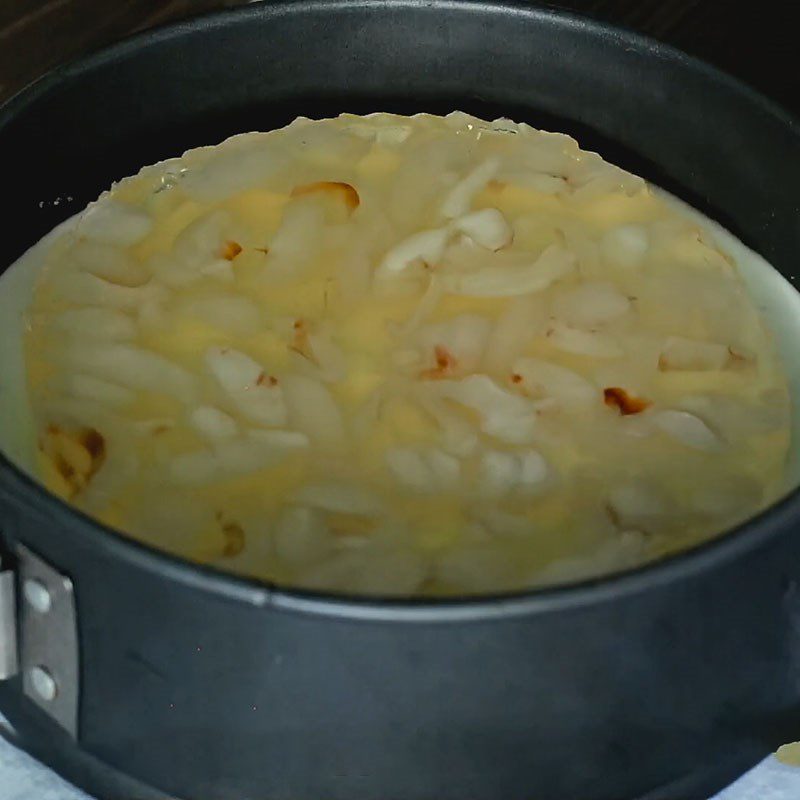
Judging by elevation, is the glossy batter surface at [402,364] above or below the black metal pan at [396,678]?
above

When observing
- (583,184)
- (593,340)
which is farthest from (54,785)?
(583,184)

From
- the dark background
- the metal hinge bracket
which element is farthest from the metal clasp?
the dark background

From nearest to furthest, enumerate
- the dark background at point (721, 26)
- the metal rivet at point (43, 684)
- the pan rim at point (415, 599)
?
the pan rim at point (415, 599), the metal rivet at point (43, 684), the dark background at point (721, 26)

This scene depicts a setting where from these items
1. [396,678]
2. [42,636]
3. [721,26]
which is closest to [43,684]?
[42,636]

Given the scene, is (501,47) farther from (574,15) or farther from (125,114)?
(125,114)

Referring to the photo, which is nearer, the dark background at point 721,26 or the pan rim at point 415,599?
the pan rim at point 415,599

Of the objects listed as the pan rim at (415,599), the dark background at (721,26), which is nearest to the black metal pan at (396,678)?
the pan rim at (415,599)

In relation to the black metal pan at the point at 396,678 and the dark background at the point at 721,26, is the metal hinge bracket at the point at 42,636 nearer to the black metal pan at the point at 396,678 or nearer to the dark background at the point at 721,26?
the black metal pan at the point at 396,678

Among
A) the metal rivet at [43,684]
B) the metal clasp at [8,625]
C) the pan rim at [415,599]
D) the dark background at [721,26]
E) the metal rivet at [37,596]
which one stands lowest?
the metal rivet at [43,684]
